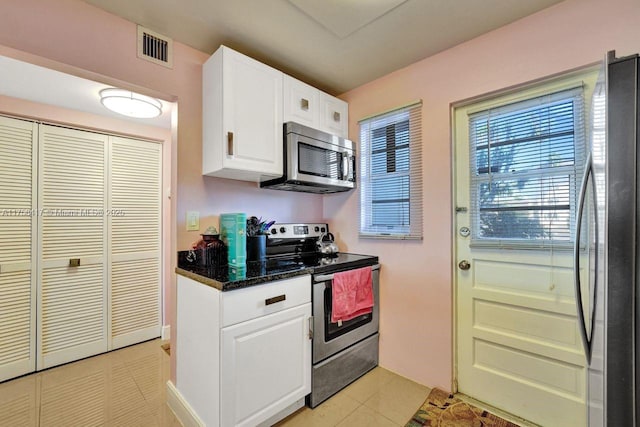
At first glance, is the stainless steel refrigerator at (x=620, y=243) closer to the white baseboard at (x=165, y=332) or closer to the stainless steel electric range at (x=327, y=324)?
the stainless steel electric range at (x=327, y=324)

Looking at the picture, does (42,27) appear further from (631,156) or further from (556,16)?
(556,16)

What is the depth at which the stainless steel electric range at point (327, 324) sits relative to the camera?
178 cm

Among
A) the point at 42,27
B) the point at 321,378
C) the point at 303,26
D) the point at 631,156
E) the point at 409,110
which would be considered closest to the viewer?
the point at 631,156

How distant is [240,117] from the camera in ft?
5.71

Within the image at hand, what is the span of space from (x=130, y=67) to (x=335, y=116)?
58.0 inches

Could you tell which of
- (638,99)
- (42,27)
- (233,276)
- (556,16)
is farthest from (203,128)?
(556,16)

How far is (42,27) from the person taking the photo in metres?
1.37

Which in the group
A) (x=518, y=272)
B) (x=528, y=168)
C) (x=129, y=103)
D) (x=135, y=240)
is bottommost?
(x=518, y=272)

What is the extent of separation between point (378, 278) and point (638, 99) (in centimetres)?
179

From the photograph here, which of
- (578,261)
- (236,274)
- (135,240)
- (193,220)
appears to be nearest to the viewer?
(578,261)

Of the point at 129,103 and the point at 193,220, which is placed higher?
the point at 129,103

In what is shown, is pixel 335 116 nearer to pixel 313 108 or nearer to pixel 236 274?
pixel 313 108

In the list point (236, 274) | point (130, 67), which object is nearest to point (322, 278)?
point (236, 274)

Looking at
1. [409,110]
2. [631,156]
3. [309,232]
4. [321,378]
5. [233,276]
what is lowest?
[321,378]
